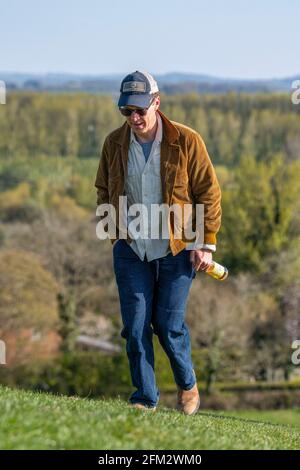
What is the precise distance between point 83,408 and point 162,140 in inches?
97.3

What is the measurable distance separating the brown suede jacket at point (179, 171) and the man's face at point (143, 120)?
17 cm

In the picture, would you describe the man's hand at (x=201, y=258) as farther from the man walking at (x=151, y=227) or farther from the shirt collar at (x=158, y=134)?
the shirt collar at (x=158, y=134)

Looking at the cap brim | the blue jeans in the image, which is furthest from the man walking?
the cap brim

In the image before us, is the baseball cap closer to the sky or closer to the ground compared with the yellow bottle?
closer to the sky

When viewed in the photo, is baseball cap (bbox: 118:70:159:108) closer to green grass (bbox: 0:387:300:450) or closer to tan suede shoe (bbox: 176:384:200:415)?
green grass (bbox: 0:387:300:450)

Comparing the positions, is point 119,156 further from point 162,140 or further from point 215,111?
point 215,111

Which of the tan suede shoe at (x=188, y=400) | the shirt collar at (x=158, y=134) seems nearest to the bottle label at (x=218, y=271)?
the tan suede shoe at (x=188, y=400)

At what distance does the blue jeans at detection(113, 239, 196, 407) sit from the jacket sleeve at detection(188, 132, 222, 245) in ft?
1.09

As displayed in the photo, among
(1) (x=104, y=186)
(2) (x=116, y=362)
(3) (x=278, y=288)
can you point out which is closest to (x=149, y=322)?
(1) (x=104, y=186)

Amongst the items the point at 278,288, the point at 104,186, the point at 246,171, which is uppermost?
the point at 104,186

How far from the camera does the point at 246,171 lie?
92.2 metres

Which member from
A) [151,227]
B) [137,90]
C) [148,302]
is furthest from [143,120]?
[148,302]

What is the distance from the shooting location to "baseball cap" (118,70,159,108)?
348 inches

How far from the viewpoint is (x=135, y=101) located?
883 cm
